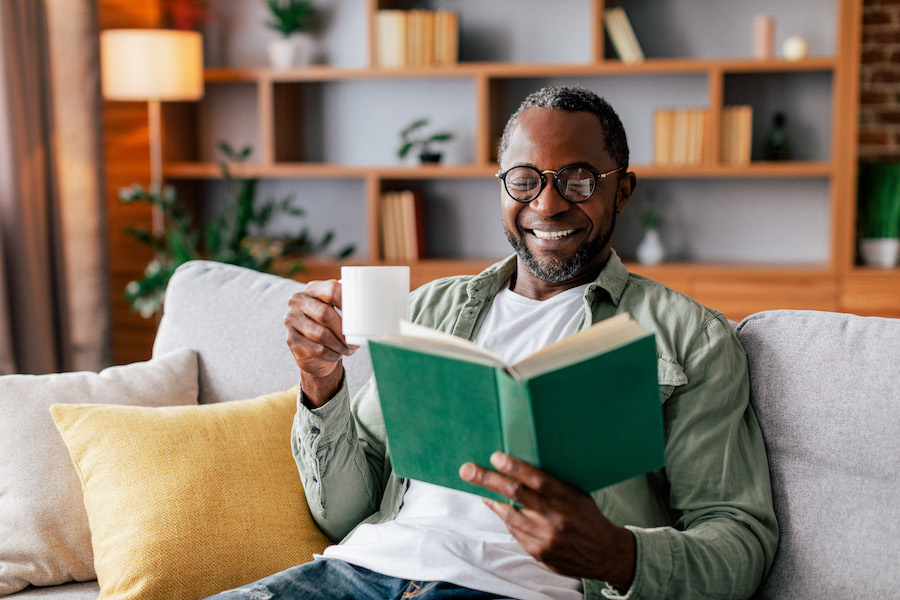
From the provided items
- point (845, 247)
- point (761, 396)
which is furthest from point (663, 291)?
point (845, 247)

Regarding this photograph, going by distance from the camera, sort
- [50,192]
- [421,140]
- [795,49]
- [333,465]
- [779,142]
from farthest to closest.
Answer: [421,140] < [779,142] < [795,49] < [50,192] < [333,465]

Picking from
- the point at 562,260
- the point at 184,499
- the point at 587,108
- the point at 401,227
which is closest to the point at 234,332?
the point at 184,499

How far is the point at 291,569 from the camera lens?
129cm

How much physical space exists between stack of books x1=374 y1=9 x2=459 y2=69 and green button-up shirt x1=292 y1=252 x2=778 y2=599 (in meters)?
2.38

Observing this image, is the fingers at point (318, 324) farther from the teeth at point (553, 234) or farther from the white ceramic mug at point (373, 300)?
the teeth at point (553, 234)

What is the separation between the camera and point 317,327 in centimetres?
121

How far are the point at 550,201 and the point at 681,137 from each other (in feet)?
7.60

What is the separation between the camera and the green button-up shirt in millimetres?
1131

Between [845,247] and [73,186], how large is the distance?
9.60 ft

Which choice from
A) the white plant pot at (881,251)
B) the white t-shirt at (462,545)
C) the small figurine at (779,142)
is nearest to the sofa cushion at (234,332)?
the white t-shirt at (462,545)

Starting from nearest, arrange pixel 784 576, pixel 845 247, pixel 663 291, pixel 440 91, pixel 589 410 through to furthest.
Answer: pixel 589 410
pixel 784 576
pixel 663 291
pixel 845 247
pixel 440 91

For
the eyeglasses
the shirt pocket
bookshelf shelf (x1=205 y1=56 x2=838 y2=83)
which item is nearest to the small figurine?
bookshelf shelf (x1=205 y1=56 x2=838 y2=83)

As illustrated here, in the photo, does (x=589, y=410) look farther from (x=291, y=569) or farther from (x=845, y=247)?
(x=845, y=247)

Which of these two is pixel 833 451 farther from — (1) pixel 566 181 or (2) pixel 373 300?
(2) pixel 373 300
